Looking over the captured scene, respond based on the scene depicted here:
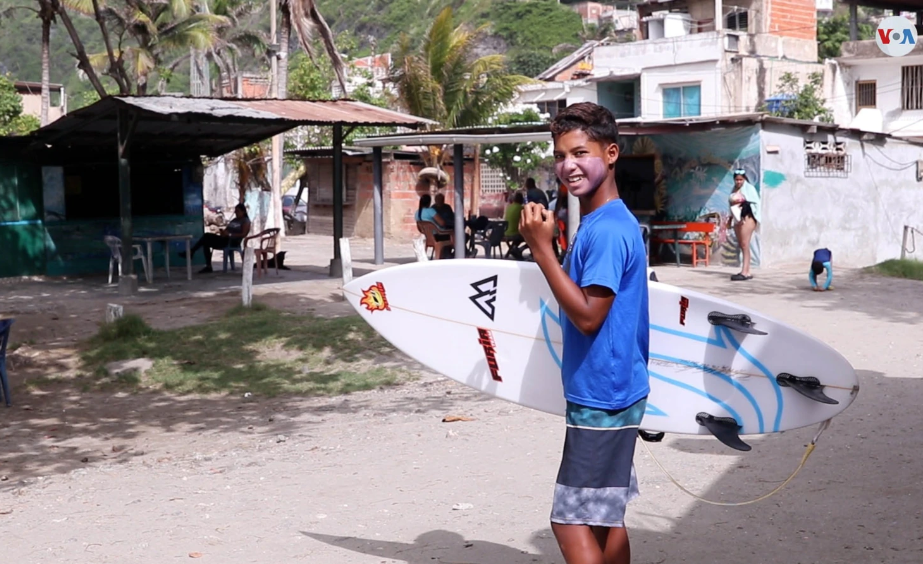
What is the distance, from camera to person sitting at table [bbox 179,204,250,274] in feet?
61.7

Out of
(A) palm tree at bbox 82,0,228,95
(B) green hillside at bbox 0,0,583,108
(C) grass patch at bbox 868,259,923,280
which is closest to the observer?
(C) grass patch at bbox 868,259,923,280

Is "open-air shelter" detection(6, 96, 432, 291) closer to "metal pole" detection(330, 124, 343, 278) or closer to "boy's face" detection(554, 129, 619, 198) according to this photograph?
"metal pole" detection(330, 124, 343, 278)

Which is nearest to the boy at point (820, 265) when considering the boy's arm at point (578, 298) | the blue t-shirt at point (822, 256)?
the blue t-shirt at point (822, 256)

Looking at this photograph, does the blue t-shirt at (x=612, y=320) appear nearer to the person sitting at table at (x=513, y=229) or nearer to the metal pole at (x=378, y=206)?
the person sitting at table at (x=513, y=229)

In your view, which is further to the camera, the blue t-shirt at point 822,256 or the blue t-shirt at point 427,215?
the blue t-shirt at point 427,215

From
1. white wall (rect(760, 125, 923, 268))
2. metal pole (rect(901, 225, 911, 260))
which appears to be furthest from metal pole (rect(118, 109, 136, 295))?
metal pole (rect(901, 225, 911, 260))

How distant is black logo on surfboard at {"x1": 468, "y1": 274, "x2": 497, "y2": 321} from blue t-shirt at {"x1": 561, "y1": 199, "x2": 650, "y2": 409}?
4.31ft

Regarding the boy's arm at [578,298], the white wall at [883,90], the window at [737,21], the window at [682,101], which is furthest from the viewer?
the window at [737,21]

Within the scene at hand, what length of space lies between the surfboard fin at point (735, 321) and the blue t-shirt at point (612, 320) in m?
1.09

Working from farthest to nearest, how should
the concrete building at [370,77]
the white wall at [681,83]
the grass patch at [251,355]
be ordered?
1. the concrete building at [370,77]
2. the white wall at [681,83]
3. the grass patch at [251,355]

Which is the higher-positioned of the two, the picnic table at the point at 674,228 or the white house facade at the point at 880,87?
the white house facade at the point at 880,87

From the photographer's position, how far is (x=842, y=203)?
20672 millimetres

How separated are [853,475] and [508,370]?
2239 mm

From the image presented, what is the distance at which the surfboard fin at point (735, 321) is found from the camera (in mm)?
4289
